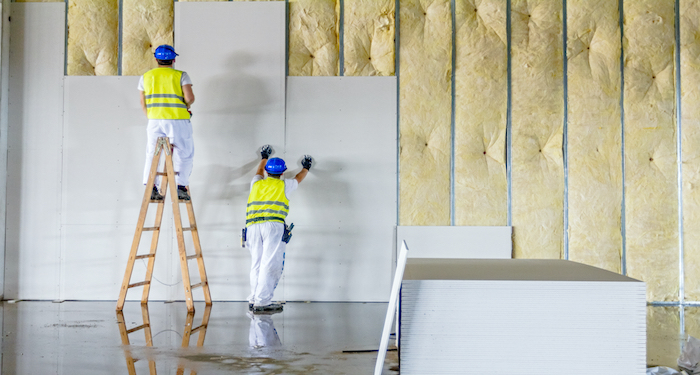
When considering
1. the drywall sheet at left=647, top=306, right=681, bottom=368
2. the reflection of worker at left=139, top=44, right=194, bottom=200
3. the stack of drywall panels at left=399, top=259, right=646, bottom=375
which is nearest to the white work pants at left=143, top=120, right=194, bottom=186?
the reflection of worker at left=139, top=44, right=194, bottom=200

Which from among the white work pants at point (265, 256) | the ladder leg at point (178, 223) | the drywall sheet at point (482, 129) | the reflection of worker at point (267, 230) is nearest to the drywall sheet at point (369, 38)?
the drywall sheet at point (482, 129)

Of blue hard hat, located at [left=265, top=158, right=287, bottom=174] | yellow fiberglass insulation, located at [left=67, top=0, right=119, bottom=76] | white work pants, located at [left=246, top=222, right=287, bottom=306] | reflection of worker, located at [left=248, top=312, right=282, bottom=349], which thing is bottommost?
reflection of worker, located at [left=248, top=312, right=282, bottom=349]

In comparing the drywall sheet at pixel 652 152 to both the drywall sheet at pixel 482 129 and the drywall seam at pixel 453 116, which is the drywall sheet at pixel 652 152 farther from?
the drywall seam at pixel 453 116

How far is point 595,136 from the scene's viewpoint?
16.9 ft

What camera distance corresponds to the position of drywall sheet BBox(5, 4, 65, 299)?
521 centimetres

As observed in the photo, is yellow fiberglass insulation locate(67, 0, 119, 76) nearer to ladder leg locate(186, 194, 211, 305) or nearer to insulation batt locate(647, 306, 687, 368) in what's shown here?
ladder leg locate(186, 194, 211, 305)

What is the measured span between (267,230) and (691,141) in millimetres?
4040

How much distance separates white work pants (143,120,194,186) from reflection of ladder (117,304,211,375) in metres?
1.13

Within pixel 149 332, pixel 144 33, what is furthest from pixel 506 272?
pixel 144 33

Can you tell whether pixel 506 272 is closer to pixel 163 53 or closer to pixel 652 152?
pixel 163 53

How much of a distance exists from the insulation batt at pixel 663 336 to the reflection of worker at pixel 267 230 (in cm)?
286

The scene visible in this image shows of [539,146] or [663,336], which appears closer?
[663,336]

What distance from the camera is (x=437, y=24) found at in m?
5.25

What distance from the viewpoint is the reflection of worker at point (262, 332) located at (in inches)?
137
